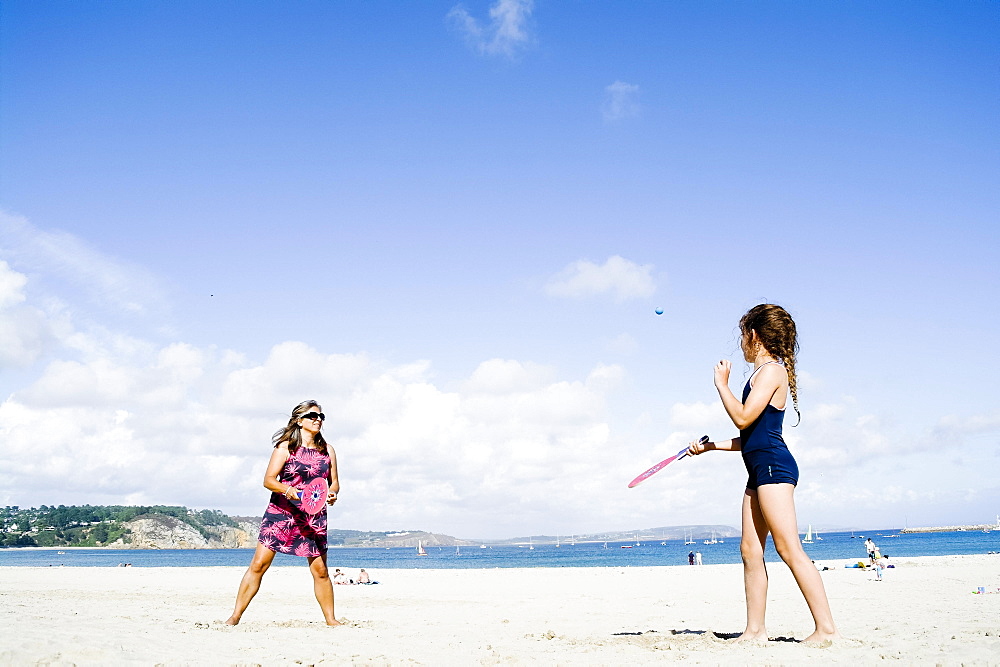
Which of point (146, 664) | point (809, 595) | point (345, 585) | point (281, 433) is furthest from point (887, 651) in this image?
point (345, 585)

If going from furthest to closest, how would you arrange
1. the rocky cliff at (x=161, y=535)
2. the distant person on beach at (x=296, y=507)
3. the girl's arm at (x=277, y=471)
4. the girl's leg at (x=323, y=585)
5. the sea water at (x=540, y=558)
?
the rocky cliff at (x=161, y=535)
the sea water at (x=540, y=558)
the girl's leg at (x=323, y=585)
the distant person on beach at (x=296, y=507)
the girl's arm at (x=277, y=471)

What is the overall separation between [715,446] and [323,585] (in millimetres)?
3888

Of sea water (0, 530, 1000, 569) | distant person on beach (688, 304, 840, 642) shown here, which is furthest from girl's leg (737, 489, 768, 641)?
sea water (0, 530, 1000, 569)

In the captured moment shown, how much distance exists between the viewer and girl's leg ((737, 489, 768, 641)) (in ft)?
15.8

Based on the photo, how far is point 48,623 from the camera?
5.86 metres

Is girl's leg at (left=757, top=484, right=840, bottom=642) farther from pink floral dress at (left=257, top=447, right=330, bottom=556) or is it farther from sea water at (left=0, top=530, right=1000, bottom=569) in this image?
sea water at (left=0, top=530, right=1000, bottom=569)

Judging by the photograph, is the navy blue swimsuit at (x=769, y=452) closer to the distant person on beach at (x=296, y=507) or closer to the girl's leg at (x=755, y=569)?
the girl's leg at (x=755, y=569)

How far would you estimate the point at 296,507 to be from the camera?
653 cm

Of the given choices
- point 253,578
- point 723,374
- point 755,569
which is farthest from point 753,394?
point 253,578

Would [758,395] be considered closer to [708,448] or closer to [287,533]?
[708,448]

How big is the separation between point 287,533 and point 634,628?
349 cm

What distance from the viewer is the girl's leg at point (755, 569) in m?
4.82

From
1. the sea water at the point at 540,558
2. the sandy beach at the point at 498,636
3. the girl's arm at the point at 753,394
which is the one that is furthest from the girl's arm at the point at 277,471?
the sea water at the point at 540,558

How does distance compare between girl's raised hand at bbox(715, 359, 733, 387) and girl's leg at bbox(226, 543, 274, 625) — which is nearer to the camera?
girl's raised hand at bbox(715, 359, 733, 387)
